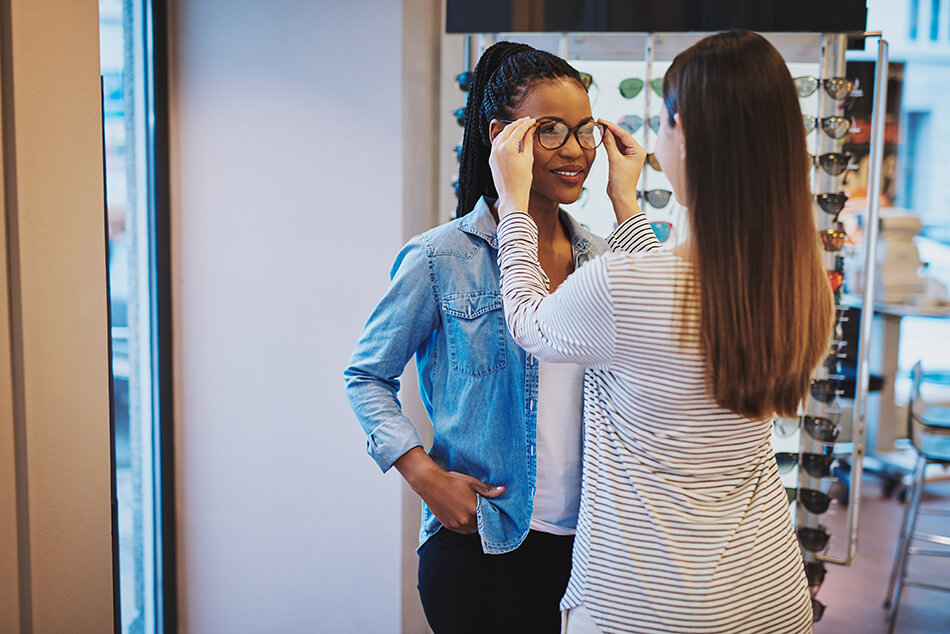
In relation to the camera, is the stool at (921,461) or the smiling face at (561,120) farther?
the stool at (921,461)

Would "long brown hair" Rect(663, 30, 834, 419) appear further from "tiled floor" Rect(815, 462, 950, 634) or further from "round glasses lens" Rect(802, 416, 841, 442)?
"tiled floor" Rect(815, 462, 950, 634)

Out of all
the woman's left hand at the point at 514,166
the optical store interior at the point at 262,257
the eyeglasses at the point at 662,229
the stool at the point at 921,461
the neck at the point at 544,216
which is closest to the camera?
the woman's left hand at the point at 514,166

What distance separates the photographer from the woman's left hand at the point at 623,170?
141 cm

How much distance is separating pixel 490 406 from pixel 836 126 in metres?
1.36

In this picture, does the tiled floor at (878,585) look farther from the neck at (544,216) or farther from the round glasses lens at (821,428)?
the neck at (544,216)

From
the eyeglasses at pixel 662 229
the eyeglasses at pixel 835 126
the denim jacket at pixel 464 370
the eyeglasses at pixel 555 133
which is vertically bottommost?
the denim jacket at pixel 464 370

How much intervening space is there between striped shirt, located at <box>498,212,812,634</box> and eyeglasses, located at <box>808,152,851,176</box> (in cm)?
126

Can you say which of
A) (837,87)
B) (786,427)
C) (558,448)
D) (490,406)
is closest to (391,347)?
(490,406)

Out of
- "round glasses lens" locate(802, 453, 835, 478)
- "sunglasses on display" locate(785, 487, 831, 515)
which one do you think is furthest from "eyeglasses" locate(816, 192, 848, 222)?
"sunglasses on display" locate(785, 487, 831, 515)

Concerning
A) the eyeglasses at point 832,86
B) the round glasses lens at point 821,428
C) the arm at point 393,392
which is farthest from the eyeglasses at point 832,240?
the arm at point 393,392

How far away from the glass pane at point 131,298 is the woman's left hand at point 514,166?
131cm

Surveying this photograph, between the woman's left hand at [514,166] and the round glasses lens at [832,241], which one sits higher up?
the woman's left hand at [514,166]

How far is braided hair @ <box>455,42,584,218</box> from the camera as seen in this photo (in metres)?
1.40

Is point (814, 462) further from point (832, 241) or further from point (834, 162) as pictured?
point (834, 162)
